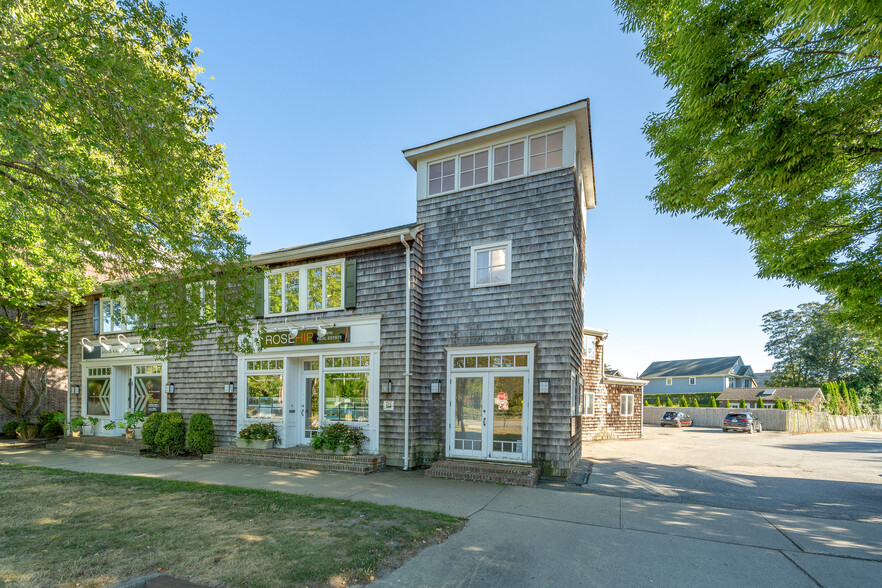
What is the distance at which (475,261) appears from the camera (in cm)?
1024

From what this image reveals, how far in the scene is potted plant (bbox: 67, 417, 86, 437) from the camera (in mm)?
14336

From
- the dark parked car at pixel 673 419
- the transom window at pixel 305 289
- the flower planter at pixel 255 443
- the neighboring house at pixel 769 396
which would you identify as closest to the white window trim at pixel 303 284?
the transom window at pixel 305 289

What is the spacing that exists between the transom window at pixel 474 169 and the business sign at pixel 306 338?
4.77 metres

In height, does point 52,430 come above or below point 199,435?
below

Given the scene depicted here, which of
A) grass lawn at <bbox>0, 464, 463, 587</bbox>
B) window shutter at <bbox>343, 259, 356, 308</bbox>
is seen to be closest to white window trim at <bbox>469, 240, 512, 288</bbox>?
window shutter at <bbox>343, 259, 356, 308</bbox>

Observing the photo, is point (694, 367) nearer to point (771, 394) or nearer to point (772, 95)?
point (771, 394)

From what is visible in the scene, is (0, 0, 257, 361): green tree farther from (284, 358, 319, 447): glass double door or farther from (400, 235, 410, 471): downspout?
(400, 235, 410, 471): downspout

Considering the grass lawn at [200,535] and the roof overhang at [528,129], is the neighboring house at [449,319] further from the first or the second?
the grass lawn at [200,535]

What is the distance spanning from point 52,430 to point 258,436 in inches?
385

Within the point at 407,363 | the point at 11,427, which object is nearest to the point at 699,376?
the point at 407,363

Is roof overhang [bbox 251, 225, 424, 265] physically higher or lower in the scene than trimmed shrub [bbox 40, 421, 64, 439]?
higher

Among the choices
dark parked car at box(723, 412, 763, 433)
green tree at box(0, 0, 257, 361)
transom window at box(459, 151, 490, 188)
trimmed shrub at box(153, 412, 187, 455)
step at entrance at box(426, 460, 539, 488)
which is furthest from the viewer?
dark parked car at box(723, 412, 763, 433)

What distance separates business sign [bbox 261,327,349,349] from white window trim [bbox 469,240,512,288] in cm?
347

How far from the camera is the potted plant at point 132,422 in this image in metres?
13.3
